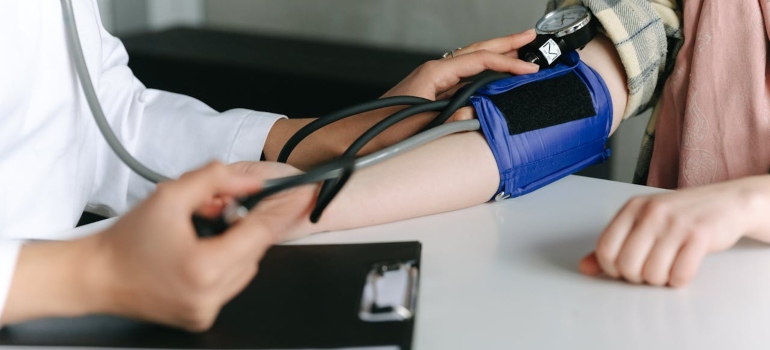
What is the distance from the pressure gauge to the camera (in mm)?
884

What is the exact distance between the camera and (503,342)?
530 mm

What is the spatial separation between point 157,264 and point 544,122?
0.45 m

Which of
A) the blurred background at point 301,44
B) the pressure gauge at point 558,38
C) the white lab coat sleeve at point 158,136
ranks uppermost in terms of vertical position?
the pressure gauge at point 558,38

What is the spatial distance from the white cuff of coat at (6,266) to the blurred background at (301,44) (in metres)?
1.48

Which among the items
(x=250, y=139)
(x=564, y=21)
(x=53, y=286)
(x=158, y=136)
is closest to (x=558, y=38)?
(x=564, y=21)

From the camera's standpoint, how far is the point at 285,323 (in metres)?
0.54

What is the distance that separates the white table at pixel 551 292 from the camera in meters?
0.54

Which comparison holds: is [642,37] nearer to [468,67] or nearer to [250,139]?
[468,67]

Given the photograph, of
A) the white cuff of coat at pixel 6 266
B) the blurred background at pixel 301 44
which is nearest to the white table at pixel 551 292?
the white cuff of coat at pixel 6 266

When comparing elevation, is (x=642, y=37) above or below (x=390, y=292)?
above

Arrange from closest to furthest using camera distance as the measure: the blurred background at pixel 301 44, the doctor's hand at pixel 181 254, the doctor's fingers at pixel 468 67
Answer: the doctor's hand at pixel 181 254
the doctor's fingers at pixel 468 67
the blurred background at pixel 301 44

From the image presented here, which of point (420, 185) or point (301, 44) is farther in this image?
point (301, 44)

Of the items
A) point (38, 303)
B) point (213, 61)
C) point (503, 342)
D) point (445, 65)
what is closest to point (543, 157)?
point (445, 65)

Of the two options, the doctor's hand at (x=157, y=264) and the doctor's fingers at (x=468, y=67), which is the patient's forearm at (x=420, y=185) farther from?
the doctor's hand at (x=157, y=264)
